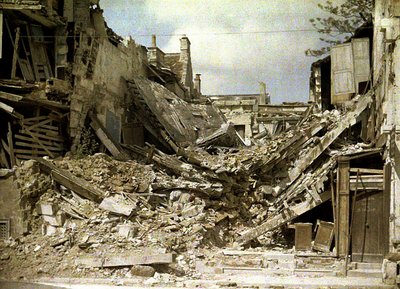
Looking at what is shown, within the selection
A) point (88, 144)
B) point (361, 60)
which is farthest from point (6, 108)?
point (361, 60)

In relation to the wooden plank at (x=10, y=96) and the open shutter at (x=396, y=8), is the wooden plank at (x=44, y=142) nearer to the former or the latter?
the wooden plank at (x=10, y=96)

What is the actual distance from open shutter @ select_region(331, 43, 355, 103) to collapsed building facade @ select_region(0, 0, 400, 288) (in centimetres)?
5

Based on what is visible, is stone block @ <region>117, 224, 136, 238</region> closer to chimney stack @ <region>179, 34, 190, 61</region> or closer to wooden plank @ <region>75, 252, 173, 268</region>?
wooden plank @ <region>75, 252, 173, 268</region>

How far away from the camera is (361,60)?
1905 cm

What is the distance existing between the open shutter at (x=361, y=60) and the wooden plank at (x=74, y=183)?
9504mm

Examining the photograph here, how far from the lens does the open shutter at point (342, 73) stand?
19203 mm

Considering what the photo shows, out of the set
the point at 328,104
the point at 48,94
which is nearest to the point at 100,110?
the point at 48,94

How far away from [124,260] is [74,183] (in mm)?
3604

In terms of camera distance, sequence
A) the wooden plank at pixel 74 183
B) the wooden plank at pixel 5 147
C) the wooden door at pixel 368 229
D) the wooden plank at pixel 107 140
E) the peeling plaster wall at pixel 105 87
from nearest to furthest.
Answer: the wooden door at pixel 368 229, the wooden plank at pixel 74 183, the wooden plank at pixel 5 147, the peeling plaster wall at pixel 105 87, the wooden plank at pixel 107 140

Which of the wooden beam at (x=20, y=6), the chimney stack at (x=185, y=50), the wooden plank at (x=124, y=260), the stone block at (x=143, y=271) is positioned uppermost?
the chimney stack at (x=185, y=50)

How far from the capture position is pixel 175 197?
1739cm

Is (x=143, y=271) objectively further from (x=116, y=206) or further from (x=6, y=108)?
(x=6, y=108)

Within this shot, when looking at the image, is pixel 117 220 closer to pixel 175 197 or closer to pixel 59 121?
pixel 175 197

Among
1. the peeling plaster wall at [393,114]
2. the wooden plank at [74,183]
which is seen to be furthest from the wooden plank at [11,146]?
the peeling plaster wall at [393,114]
